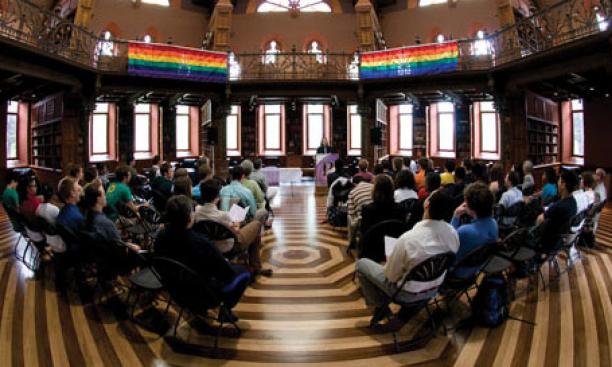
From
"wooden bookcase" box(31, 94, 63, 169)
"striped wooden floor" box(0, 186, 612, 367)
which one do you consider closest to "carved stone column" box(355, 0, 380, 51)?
"wooden bookcase" box(31, 94, 63, 169)

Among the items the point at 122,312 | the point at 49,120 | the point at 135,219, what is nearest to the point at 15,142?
the point at 49,120

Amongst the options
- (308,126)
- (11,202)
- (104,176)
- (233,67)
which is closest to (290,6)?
(308,126)

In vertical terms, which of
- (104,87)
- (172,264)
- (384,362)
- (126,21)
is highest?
(126,21)

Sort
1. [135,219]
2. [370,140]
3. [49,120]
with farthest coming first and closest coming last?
[370,140]
[49,120]
[135,219]

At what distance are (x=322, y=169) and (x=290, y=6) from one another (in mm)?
9312

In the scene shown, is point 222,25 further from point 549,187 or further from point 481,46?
point 549,187

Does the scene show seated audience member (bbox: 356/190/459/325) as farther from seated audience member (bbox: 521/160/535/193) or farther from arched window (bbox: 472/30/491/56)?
arched window (bbox: 472/30/491/56)

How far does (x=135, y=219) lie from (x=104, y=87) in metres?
7.04

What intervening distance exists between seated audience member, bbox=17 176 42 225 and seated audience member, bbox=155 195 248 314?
3.04 metres

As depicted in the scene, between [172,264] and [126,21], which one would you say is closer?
[172,264]

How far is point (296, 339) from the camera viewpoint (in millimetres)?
3332

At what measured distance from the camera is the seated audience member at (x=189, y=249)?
2.95 meters

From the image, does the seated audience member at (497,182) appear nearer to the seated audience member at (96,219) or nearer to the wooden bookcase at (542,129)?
the seated audience member at (96,219)

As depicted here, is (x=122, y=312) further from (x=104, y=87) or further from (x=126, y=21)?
(x=126, y=21)
